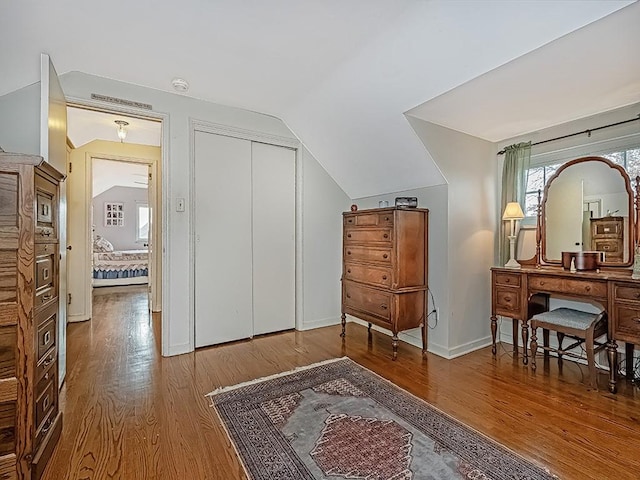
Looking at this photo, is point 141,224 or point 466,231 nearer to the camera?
point 466,231

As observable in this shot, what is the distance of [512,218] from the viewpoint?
122 inches

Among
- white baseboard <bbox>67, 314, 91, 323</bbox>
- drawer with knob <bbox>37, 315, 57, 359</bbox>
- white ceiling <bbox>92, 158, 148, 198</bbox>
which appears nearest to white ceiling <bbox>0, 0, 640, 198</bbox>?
drawer with knob <bbox>37, 315, 57, 359</bbox>

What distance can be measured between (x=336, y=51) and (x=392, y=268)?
183cm

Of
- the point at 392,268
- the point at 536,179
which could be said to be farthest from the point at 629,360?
the point at 392,268

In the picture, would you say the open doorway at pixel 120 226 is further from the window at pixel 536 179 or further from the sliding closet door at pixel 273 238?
the window at pixel 536 179

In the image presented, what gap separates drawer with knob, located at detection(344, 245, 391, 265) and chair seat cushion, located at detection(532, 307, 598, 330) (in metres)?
1.32

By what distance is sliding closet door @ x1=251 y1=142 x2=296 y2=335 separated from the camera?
358cm

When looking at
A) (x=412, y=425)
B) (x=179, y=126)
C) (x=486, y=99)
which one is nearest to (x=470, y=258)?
(x=486, y=99)

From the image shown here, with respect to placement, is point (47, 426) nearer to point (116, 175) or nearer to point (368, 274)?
point (368, 274)

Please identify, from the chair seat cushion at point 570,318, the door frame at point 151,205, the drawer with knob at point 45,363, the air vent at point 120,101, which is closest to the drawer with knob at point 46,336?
the drawer with knob at point 45,363

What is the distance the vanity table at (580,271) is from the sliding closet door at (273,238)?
7.16 ft

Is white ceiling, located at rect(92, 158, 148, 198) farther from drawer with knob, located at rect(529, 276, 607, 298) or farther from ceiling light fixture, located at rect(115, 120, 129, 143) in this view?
drawer with knob, located at rect(529, 276, 607, 298)

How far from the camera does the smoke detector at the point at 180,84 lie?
108 inches

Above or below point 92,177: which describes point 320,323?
below
